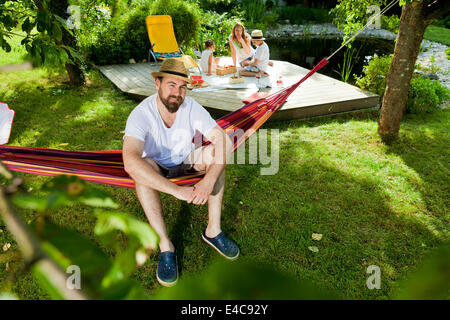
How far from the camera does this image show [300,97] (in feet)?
→ 13.6

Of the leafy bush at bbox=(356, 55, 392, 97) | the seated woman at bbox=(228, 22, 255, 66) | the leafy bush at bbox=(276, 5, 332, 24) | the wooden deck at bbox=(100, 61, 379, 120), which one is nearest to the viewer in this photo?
the wooden deck at bbox=(100, 61, 379, 120)

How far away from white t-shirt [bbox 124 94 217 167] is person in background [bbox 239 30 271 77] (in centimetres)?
302

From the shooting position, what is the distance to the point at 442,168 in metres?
2.84

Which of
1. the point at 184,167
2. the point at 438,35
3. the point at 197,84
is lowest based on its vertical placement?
the point at 438,35

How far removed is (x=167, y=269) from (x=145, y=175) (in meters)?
0.61

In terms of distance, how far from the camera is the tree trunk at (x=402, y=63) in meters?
2.62

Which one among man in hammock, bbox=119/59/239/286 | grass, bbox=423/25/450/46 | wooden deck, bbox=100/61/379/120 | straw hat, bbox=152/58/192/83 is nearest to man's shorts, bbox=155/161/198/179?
man in hammock, bbox=119/59/239/286

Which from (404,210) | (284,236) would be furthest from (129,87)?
(404,210)

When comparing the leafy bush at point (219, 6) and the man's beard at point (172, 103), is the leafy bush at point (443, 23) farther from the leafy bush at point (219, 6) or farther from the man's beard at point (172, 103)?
the man's beard at point (172, 103)

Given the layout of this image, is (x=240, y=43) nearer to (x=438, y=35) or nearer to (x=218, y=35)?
(x=218, y=35)

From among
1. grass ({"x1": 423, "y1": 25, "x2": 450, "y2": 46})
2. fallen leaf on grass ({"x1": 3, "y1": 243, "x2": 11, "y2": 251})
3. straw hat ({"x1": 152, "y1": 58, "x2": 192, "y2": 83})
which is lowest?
grass ({"x1": 423, "y1": 25, "x2": 450, "y2": 46})

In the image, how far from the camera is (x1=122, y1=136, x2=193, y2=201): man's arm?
1.78 metres

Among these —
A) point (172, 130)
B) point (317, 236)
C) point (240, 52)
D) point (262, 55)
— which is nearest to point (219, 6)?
point (240, 52)

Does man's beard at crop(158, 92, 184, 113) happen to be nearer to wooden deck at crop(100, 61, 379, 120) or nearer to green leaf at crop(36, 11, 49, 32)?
green leaf at crop(36, 11, 49, 32)
